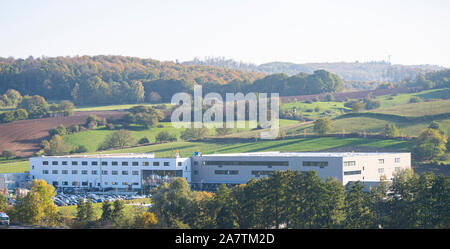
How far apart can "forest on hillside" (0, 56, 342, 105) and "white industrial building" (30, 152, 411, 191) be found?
7352 centimetres

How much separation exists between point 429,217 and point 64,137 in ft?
229

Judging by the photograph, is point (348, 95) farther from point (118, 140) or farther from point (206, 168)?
point (206, 168)

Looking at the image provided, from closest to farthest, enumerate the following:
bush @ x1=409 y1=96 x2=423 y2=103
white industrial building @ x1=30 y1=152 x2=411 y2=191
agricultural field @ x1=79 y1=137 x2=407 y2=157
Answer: white industrial building @ x1=30 y1=152 x2=411 y2=191 → agricultural field @ x1=79 y1=137 x2=407 y2=157 → bush @ x1=409 y1=96 x2=423 y2=103

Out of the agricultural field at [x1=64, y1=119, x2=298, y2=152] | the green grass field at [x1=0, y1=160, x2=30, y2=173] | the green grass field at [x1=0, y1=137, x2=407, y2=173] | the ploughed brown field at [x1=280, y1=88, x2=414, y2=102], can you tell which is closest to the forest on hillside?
the ploughed brown field at [x1=280, y1=88, x2=414, y2=102]

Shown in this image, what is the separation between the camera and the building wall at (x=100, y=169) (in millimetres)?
58219

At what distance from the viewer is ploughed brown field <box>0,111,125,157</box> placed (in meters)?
85.4

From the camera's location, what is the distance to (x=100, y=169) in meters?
60.7

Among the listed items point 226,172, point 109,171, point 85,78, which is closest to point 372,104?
point 226,172

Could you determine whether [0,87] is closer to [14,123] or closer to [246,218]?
[14,123]

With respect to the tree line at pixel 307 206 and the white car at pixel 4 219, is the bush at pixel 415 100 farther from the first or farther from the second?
the white car at pixel 4 219

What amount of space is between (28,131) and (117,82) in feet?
187

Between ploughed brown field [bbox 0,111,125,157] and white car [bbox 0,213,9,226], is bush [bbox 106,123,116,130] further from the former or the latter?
white car [bbox 0,213,9,226]
